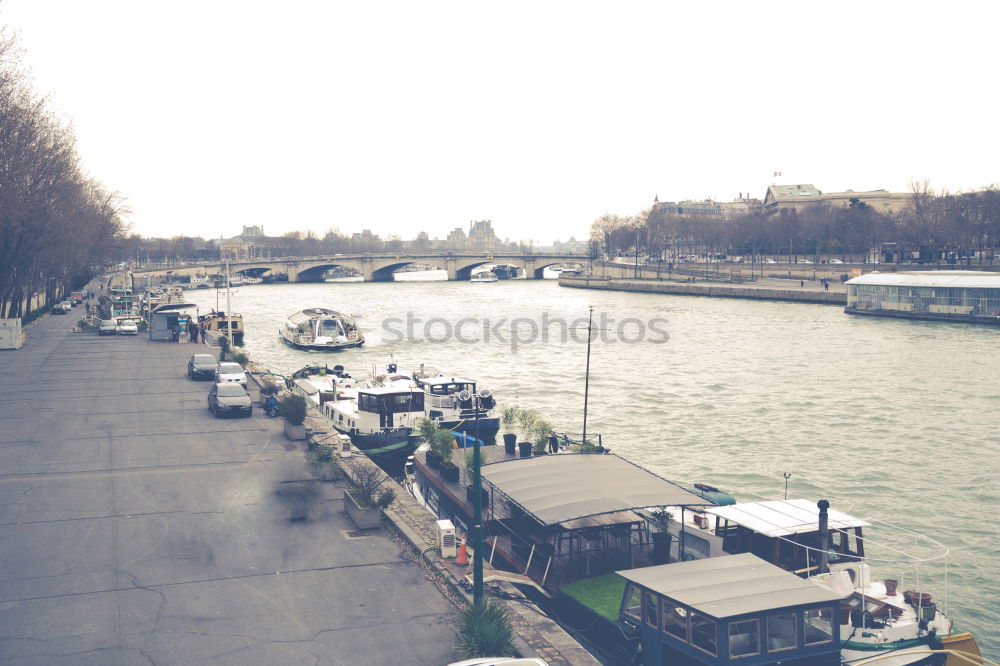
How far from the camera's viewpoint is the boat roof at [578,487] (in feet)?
47.3

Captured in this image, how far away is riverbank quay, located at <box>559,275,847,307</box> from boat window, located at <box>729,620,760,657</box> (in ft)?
262

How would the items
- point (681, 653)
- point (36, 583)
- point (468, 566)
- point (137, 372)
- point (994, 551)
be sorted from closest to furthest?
1. point (681, 653)
2. point (36, 583)
3. point (468, 566)
4. point (994, 551)
5. point (137, 372)

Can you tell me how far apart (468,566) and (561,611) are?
1.80 m

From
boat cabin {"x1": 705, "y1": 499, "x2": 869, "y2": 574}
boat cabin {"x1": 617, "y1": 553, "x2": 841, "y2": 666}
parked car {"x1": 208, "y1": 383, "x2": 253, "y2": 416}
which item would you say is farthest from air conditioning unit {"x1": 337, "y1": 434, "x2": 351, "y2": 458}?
boat cabin {"x1": 617, "y1": 553, "x2": 841, "y2": 666}

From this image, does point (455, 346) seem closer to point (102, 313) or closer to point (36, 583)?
point (102, 313)

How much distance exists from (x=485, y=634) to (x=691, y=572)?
3.06 meters

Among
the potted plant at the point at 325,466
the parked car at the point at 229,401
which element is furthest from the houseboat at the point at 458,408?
the potted plant at the point at 325,466

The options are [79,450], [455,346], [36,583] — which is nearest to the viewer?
[36,583]

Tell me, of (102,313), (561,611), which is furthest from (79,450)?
(102,313)

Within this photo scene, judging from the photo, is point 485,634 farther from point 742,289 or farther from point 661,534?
point 742,289

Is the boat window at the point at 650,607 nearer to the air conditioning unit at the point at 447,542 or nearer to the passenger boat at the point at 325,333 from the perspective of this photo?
the air conditioning unit at the point at 447,542

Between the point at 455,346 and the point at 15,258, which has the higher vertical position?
the point at 15,258

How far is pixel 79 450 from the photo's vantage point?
76.1ft

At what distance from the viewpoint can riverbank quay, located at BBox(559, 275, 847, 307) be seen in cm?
8806
